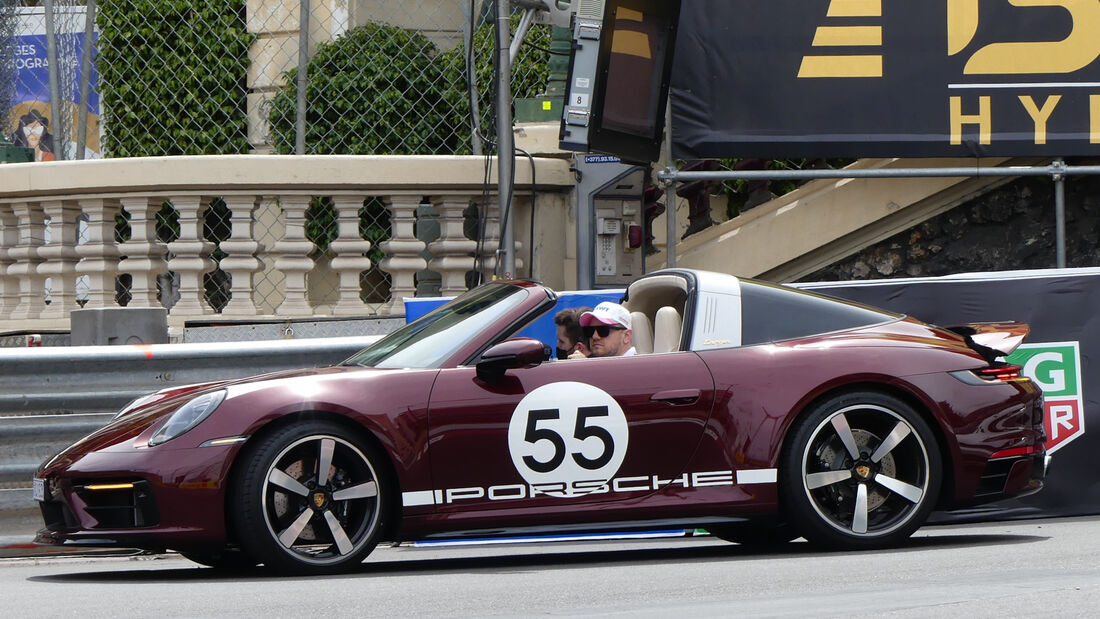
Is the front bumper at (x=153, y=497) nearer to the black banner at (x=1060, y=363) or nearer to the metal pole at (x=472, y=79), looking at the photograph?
the black banner at (x=1060, y=363)

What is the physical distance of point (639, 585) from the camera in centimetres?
576

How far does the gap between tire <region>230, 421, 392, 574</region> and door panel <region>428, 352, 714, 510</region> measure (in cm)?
29

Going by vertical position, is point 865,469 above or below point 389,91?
below

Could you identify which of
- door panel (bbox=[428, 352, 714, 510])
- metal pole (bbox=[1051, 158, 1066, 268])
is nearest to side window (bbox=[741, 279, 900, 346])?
door panel (bbox=[428, 352, 714, 510])

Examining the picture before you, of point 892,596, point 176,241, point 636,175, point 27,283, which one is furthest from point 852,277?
point 892,596

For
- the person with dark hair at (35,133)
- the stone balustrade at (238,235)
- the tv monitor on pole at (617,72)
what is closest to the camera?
the stone balustrade at (238,235)

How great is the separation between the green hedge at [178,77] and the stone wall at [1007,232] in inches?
294

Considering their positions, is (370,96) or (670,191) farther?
(370,96)

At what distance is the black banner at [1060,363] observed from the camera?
8.16 meters

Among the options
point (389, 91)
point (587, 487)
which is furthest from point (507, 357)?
point (389, 91)

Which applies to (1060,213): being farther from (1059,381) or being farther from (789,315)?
(789,315)

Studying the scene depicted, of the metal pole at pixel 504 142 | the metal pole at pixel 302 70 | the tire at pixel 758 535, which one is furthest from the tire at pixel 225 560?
the metal pole at pixel 302 70

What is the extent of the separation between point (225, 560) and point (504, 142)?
13.7 ft

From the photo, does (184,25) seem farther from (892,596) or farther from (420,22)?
(892,596)
